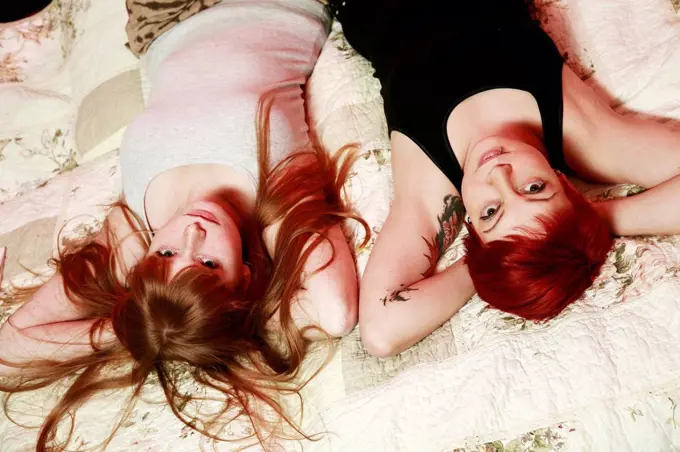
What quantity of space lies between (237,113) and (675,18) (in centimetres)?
98

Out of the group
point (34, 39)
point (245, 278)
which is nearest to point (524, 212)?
point (245, 278)

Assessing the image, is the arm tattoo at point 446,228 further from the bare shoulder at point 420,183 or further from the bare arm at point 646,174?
the bare arm at point 646,174

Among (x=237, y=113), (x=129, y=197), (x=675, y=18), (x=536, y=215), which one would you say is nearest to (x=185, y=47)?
(x=237, y=113)

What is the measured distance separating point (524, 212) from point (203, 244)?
599 mm

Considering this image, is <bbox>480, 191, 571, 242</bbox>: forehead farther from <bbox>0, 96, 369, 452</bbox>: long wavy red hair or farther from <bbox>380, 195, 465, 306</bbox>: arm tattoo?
<bbox>0, 96, 369, 452</bbox>: long wavy red hair

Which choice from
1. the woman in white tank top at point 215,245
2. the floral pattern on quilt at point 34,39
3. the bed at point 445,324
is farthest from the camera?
the floral pattern on quilt at point 34,39

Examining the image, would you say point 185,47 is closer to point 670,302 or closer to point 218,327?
point 218,327

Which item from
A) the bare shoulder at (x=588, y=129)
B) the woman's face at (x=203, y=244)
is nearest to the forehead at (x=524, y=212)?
the bare shoulder at (x=588, y=129)

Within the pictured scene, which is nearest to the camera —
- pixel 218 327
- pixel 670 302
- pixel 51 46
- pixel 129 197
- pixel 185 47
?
pixel 670 302

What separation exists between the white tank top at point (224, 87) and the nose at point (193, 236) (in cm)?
22

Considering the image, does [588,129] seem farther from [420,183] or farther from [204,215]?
[204,215]

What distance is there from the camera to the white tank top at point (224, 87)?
4.35ft

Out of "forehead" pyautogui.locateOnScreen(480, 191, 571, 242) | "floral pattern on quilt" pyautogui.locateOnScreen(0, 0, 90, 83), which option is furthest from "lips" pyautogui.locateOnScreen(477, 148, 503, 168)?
"floral pattern on quilt" pyautogui.locateOnScreen(0, 0, 90, 83)

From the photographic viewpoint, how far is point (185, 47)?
1522 mm
